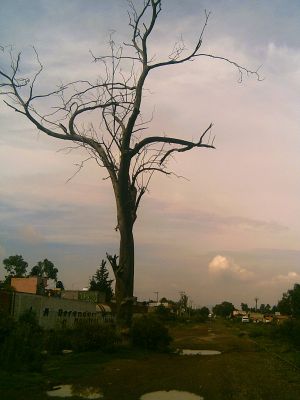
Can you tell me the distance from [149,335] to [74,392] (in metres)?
10.3

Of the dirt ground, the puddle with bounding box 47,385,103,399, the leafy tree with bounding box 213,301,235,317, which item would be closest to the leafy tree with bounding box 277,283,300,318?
the dirt ground

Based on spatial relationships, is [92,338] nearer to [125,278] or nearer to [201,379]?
[125,278]

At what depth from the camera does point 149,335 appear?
19.9 m

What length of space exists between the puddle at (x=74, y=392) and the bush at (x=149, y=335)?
29.5ft

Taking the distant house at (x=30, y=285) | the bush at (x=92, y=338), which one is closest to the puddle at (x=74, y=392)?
the bush at (x=92, y=338)

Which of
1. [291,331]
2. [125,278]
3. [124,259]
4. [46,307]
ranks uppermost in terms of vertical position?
[124,259]

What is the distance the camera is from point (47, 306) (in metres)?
32.9

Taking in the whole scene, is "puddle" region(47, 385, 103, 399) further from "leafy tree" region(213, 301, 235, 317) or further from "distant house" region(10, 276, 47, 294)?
"leafy tree" region(213, 301, 235, 317)

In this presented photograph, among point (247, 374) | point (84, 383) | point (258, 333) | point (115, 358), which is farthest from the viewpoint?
point (258, 333)

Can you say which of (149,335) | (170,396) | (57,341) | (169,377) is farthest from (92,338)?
(170,396)

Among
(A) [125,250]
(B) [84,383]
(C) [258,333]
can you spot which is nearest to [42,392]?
(B) [84,383]

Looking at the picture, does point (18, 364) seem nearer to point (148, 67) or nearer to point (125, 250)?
point (125, 250)

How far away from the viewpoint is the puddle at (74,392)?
9.48 m

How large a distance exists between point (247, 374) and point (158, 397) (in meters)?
4.72
